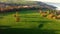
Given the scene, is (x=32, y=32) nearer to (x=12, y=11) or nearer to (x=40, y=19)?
(x=40, y=19)

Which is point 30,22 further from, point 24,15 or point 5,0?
point 5,0

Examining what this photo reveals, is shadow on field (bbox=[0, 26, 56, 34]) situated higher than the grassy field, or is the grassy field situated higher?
the grassy field

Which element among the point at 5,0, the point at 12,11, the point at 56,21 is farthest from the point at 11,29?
the point at 56,21

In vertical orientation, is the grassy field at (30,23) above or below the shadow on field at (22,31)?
above

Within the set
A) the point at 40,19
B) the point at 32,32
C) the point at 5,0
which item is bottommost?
the point at 32,32

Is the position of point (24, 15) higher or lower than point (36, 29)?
higher

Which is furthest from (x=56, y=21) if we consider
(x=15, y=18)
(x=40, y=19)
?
(x=15, y=18)
